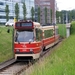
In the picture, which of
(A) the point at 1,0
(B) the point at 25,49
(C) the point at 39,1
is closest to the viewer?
(B) the point at 25,49

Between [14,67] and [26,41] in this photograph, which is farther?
[26,41]

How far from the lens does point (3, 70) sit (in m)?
18.2

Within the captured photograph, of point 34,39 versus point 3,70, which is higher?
point 34,39

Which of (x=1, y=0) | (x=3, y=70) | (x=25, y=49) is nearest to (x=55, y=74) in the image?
(x=3, y=70)

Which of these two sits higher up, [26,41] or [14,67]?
[26,41]

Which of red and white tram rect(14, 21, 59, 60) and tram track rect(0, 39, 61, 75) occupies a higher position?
red and white tram rect(14, 21, 59, 60)

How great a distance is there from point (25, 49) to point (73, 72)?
35.5 feet

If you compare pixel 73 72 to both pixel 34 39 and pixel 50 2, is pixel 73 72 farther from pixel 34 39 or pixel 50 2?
pixel 50 2

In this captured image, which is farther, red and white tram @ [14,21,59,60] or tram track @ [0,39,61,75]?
red and white tram @ [14,21,59,60]

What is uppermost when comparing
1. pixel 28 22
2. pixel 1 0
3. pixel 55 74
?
pixel 1 0

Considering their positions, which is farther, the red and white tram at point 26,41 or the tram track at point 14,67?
the red and white tram at point 26,41

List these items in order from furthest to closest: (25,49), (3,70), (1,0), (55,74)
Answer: (1,0)
(25,49)
(3,70)
(55,74)

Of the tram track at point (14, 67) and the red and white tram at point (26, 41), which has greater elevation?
the red and white tram at point (26, 41)

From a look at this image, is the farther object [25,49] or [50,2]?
[50,2]
